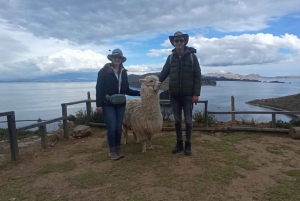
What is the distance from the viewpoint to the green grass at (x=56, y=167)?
437 cm

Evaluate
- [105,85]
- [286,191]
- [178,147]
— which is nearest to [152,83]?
[105,85]

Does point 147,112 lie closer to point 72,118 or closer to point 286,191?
point 286,191

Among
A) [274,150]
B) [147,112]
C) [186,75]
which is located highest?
[186,75]

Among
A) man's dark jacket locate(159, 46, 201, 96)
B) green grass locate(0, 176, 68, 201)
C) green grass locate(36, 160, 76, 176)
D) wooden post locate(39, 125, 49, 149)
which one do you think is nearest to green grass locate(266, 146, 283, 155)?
man's dark jacket locate(159, 46, 201, 96)

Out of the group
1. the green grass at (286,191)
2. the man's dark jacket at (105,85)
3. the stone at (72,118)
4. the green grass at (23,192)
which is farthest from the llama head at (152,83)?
the stone at (72,118)

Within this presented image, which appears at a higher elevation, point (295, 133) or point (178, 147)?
point (178, 147)

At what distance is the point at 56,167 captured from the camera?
15.0 feet

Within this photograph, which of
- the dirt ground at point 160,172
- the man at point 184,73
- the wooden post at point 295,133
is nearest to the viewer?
the dirt ground at point 160,172

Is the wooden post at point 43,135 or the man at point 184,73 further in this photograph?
the wooden post at point 43,135

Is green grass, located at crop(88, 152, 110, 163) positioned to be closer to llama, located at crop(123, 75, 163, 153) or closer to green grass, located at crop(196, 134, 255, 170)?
llama, located at crop(123, 75, 163, 153)

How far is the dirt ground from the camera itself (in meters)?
3.31

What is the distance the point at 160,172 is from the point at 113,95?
5.43 feet

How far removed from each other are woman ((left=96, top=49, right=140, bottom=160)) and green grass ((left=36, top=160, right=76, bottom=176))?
0.79 m

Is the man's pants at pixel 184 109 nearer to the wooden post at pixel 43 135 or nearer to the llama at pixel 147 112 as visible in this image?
the llama at pixel 147 112
